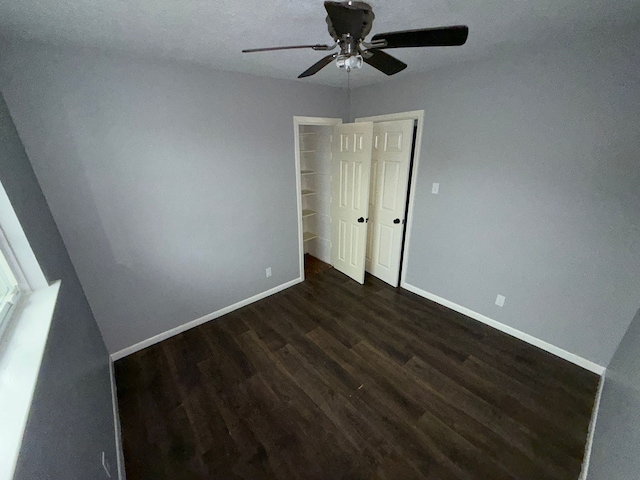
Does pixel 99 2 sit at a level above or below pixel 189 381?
above

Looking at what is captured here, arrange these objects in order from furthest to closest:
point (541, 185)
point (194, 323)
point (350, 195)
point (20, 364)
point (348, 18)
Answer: point (350, 195) → point (194, 323) → point (541, 185) → point (348, 18) → point (20, 364)

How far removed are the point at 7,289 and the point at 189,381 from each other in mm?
1295

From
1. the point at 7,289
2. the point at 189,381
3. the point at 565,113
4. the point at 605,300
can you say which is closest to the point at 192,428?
the point at 189,381

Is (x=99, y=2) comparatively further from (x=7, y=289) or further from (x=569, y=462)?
(x=569, y=462)

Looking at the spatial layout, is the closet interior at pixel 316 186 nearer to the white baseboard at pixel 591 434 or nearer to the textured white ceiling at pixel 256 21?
the textured white ceiling at pixel 256 21

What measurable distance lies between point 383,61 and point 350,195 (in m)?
1.84

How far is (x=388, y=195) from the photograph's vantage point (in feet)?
10.0

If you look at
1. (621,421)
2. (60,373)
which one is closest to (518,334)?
(621,421)

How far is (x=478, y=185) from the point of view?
234 cm

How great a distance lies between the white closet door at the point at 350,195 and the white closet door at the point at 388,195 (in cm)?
28

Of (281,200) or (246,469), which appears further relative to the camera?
(281,200)

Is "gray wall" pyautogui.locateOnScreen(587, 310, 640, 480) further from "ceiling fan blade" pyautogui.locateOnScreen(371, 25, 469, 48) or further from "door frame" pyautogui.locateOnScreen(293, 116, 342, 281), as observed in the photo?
"door frame" pyautogui.locateOnScreen(293, 116, 342, 281)

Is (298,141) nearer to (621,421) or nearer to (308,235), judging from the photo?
(308,235)

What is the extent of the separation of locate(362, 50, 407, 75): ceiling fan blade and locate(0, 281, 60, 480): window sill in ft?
6.09
